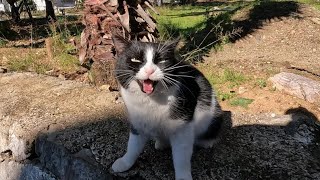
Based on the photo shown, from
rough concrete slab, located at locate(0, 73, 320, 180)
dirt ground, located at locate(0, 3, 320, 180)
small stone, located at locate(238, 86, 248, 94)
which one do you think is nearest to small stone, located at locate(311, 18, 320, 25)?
dirt ground, located at locate(0, 3, 320, 180)

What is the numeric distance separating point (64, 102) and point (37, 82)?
615 millimetres

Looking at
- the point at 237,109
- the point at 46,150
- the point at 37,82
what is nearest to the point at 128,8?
the point at 37,82

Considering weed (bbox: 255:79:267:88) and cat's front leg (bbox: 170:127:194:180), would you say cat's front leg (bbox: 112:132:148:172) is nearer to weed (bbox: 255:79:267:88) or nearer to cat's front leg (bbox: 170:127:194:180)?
cat's front leg (bbox: 170:127:194:180)

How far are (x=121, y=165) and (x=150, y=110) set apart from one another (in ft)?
1.53

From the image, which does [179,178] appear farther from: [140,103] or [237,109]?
[237,109]

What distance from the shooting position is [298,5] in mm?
9320

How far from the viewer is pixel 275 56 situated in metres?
6.21

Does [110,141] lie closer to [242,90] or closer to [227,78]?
[242,90]

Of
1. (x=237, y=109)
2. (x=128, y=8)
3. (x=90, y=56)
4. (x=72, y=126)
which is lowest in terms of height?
(x=237, y=109)

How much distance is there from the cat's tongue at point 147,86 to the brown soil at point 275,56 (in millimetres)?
2251

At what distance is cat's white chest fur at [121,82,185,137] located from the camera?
194 cm

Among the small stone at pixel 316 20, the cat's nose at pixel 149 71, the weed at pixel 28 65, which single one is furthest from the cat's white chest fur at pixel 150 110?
the small stone at pixel 316 20

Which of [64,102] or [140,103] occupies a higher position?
[140,103]

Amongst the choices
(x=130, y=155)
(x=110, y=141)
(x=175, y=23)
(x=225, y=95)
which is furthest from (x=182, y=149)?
(x=175, y=23)
